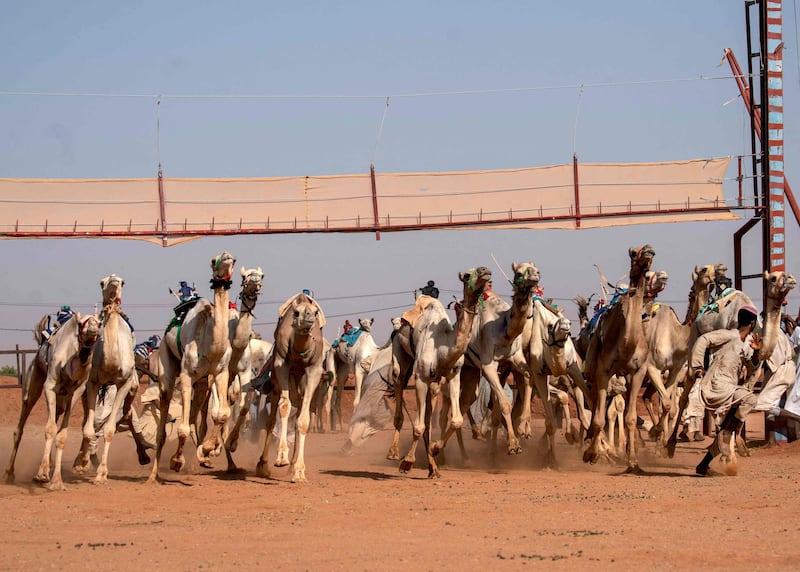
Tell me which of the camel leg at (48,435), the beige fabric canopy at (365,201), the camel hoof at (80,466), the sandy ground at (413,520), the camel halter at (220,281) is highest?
the beige fabric canopy at (365,201)

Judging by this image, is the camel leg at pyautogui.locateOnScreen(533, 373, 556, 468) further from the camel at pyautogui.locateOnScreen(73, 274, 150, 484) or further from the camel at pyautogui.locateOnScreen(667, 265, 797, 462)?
the camel at pyautogui.locateOnScreen(73, 274, 150, 484)

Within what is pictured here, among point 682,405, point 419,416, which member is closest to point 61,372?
point 419,416

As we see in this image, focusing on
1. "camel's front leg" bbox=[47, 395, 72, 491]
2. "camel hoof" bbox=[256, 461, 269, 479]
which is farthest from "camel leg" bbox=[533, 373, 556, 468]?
"camel's front leg" bbox=[47, 395, 72, 491]

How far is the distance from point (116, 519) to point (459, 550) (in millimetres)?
3517

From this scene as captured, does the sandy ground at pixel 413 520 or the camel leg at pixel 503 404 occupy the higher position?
the camel leg at pixel 503 404

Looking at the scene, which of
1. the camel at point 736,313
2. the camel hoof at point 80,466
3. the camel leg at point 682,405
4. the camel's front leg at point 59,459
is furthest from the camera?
the camel hoof at point 80,466

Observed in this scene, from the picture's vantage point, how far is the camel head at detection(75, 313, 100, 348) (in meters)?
12.8

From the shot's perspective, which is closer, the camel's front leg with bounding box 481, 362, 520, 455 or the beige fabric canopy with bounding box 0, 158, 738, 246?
the camel's front leg with bounding box 481, 362, 520, 455

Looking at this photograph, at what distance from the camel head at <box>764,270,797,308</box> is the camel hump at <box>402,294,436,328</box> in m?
3.98

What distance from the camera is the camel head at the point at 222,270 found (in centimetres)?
1329

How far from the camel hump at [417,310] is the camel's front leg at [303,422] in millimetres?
1300

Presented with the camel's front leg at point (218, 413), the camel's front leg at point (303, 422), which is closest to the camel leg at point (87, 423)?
the camel's front leg at point (218, 413)

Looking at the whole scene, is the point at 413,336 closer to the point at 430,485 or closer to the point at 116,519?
the point at 430,485

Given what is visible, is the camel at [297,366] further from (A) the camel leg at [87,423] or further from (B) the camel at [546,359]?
(B) the camel at [546,359]
